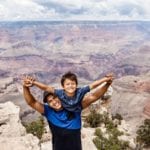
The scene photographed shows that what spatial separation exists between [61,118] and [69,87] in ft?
1.65

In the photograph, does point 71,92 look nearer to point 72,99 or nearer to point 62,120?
point 72,99

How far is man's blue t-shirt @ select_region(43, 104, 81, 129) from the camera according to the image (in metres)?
6.47

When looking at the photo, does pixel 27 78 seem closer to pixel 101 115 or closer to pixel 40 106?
pixel 40 106

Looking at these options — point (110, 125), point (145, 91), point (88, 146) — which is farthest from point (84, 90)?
point (145, 91)

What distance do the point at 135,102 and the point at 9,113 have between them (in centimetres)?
8860

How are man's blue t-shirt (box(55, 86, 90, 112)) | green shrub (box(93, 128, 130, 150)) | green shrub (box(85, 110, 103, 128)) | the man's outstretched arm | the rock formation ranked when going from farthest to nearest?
1. green shrub (box(85, 110, 103, 128))
2. green shrub (box(93, 128, 130, 150))
3. the rock formation
4. man's blue t-shirt (box(55, 86, 90, 112))
5. the man's outstretched arm

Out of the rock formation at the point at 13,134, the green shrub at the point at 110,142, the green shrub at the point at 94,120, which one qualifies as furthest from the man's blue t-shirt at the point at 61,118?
the green shrub at the point at 94,120

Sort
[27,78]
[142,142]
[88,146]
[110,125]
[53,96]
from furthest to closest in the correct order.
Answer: [142,142] < [110,125] < [88,146] < [53,96] < [27,78]

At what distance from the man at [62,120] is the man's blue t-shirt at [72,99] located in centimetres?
7

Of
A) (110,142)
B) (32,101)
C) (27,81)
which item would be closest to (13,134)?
(110,142)

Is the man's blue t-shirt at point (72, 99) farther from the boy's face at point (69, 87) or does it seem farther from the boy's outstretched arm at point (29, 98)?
the boy's outstretched arm at point (29, 98)

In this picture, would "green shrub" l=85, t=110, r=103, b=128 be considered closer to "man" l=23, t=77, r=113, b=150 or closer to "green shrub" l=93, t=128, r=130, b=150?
"green shrub" l=93, t=128, r=130, b=150

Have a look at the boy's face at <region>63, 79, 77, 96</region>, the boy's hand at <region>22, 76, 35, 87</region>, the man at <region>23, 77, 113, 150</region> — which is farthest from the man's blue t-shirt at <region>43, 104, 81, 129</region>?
the boy's hand at <region>22, 76, 35, 87</region>

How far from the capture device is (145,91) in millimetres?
124375
